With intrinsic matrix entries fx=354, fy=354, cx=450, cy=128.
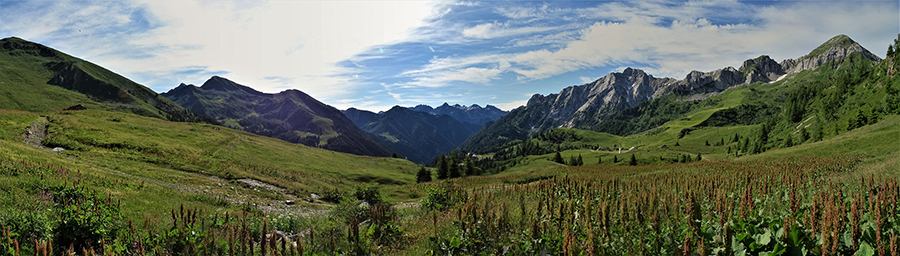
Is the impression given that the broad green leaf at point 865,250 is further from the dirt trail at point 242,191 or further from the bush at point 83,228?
the dirt trail at point 242,191

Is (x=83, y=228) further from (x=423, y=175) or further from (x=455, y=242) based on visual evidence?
(x=423, y=175)

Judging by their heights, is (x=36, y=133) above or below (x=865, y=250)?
above

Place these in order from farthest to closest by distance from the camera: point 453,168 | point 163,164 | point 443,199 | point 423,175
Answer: point 453,168 < point 423,175 < point 163,164 < point 443,199

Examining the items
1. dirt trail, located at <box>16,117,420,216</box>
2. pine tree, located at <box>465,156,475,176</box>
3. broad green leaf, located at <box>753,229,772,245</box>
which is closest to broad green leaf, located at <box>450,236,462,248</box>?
broad green leaf, located at <box>753,229,772,245</box>

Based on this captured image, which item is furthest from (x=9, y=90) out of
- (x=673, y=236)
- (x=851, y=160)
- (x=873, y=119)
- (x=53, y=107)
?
(x=873, y=119)

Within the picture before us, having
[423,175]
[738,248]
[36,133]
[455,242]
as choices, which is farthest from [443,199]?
[423,175]

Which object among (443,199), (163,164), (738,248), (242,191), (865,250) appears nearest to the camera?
(865,250)

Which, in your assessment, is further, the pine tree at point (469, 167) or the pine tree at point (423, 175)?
the pine tree at point (469, 167)

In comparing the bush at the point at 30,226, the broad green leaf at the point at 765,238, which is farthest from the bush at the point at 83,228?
the broad green leaf at the point at 765,238

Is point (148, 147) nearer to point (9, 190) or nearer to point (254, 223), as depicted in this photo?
point (9, 190)

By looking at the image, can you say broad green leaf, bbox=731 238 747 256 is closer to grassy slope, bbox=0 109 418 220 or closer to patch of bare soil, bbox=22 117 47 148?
grassy slope, bbox=0 109 418 220

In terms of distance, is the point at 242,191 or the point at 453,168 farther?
the point at 453,168

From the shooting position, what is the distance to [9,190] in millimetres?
13445

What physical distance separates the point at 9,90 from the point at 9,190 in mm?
286475
